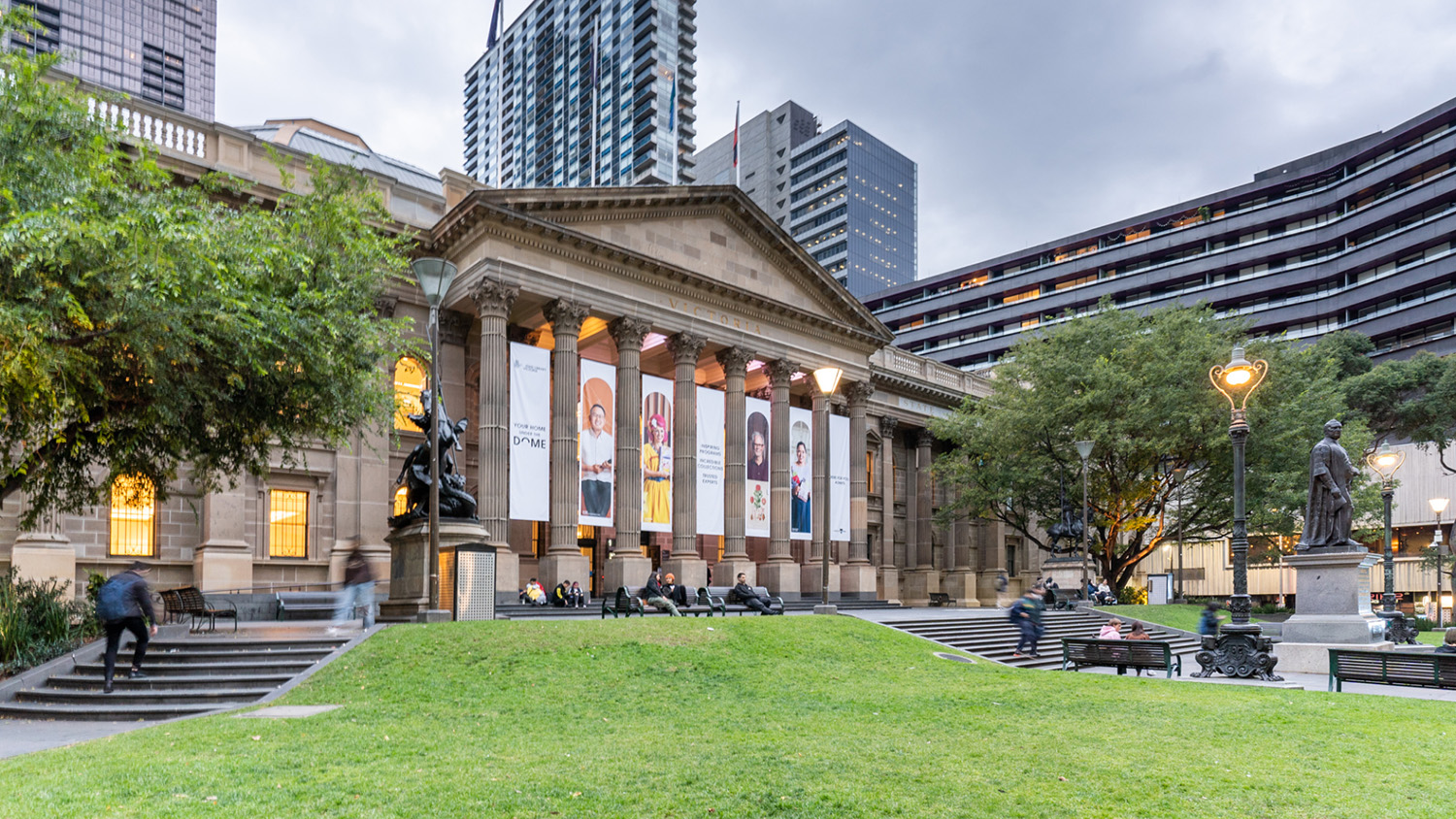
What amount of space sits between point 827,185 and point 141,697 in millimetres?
151337

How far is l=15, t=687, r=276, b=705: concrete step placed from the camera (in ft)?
43.8

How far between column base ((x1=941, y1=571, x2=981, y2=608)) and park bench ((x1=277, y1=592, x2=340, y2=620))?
110ft

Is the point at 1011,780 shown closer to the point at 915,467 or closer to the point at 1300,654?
the point at 1300,654

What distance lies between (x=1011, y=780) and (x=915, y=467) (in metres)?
45.4

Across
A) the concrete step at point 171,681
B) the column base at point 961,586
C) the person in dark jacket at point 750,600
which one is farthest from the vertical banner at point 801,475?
the concrete step at point 171,681

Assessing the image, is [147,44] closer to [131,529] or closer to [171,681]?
[131,529]

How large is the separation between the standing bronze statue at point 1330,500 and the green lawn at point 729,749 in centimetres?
643

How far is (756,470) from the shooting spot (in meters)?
37.6

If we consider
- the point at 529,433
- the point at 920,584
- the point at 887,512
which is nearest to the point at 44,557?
the point at 529,433

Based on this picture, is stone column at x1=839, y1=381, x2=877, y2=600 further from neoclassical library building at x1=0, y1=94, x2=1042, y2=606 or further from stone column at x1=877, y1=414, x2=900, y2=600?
stone column at x1=877, y1=414, x2=900, y2=600

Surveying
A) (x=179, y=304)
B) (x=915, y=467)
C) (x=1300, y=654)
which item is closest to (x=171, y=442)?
(x=179, y=304)

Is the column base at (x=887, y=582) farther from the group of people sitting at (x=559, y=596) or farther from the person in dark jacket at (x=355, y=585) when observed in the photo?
the person in dark jacket at (x=355, y=585)

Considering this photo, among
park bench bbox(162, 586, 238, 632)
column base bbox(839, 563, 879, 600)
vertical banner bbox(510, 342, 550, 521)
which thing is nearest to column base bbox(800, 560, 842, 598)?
column base bbox(839, 563, 879, 600)

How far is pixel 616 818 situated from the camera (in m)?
6.34
